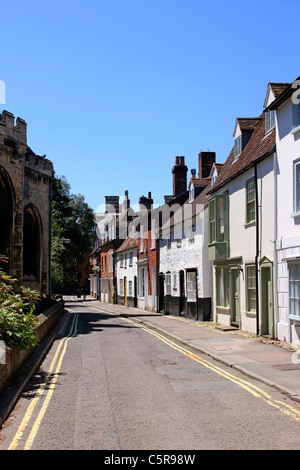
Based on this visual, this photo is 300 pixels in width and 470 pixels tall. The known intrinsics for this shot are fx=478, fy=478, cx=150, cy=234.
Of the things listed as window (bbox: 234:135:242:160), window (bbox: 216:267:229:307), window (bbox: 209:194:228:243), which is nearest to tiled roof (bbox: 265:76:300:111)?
window (bbox: 234:135:242:160)

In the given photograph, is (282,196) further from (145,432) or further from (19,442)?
(19,442)

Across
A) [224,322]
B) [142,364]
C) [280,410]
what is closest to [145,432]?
[280,410]

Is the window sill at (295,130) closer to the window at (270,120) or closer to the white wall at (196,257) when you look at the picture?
the window at (270,120)

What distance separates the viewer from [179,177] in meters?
37.1

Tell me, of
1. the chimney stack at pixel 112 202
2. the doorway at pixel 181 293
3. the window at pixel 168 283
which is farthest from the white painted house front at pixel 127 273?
the chimney stack at pixel 112 202

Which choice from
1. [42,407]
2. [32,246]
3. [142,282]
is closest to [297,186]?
[42,407]

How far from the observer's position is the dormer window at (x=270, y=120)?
1766 cm

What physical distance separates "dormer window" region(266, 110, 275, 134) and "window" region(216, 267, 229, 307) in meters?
6.64

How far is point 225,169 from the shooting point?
891 inches

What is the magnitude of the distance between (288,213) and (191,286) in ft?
39.0

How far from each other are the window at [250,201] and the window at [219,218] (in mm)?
2379

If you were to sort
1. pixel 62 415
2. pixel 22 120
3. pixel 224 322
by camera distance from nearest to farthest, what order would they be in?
1. pixel 62 415
2. pixel 224 322
3. pixel 22 120

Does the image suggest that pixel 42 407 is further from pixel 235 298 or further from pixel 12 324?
pixel 235 298
